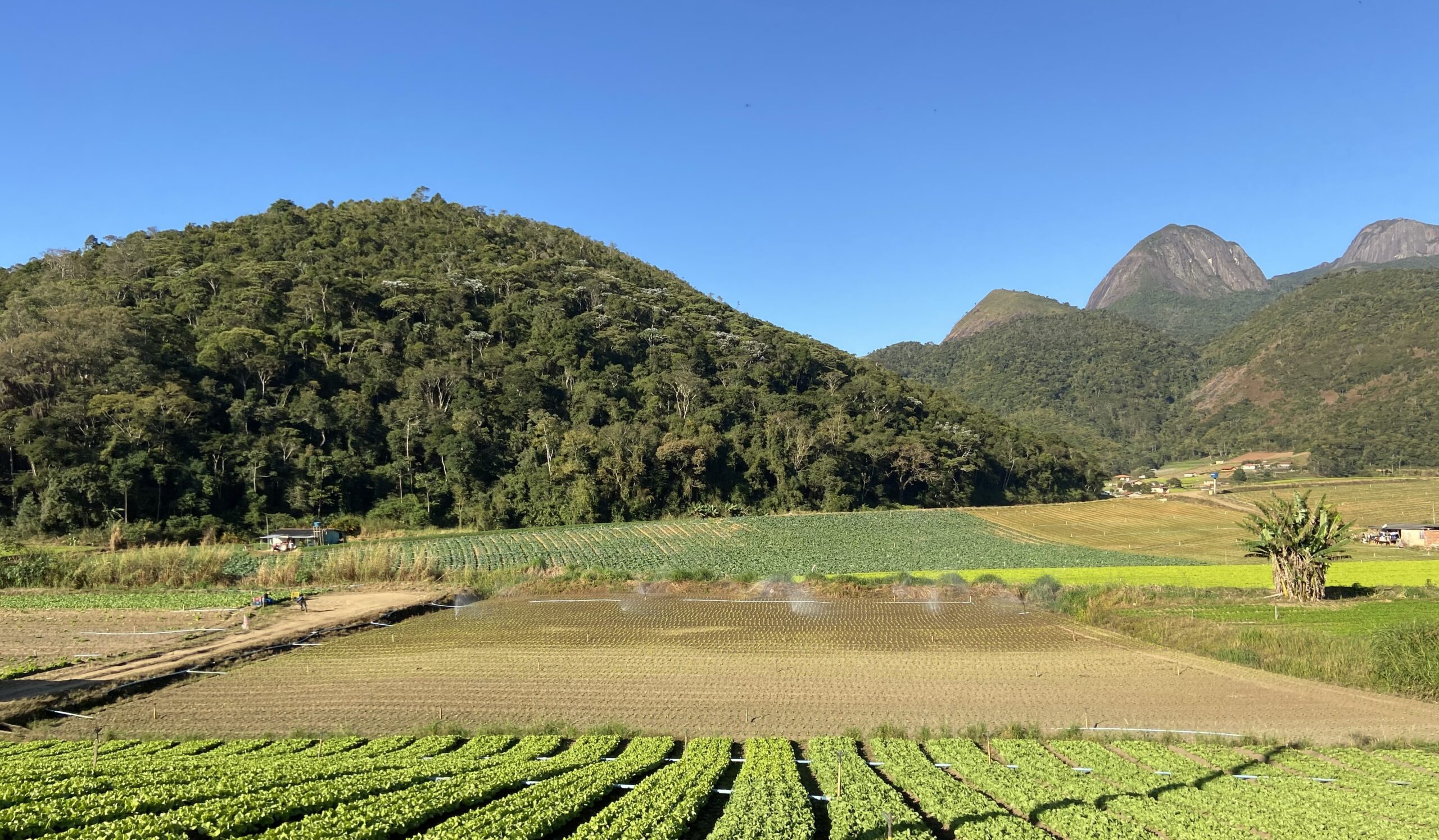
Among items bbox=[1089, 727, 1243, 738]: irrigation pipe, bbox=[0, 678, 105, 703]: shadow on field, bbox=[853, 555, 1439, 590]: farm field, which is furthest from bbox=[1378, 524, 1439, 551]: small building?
bbox=[0, 678, 105, 703]: shadow on field

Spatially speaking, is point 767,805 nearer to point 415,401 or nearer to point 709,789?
point 709,789

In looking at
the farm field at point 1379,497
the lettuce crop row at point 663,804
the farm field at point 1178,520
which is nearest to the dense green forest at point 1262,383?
the farm field at point 1379,497

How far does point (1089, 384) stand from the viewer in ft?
581

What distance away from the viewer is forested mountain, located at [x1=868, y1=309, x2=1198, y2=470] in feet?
504

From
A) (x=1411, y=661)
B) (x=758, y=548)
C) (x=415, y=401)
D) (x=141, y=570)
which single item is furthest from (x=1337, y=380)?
(x=141, y=570)

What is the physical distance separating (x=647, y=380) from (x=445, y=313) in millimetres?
24841

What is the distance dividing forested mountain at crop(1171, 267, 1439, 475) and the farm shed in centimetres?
5520

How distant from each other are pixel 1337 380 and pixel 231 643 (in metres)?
157

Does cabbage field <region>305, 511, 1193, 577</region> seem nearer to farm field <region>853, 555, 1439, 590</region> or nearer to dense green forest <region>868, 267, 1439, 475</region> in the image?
farm field <region>853, 555, 1439, 590</region>

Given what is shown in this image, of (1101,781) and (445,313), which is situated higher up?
(445,313)

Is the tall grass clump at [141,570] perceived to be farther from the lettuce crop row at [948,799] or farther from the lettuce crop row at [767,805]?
the lettuce crop row at [948,799]

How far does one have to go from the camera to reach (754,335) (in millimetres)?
99250

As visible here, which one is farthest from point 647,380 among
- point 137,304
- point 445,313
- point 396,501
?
point 137,304

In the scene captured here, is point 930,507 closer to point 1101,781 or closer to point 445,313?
point 445,313
